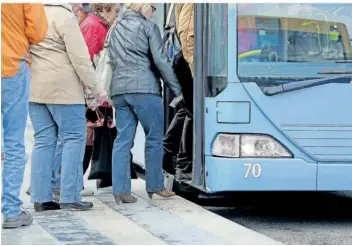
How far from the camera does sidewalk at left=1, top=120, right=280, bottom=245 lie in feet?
21.0

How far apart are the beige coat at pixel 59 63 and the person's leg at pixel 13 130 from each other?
0.70 metres

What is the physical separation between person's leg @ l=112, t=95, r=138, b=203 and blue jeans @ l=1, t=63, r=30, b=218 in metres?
1.61

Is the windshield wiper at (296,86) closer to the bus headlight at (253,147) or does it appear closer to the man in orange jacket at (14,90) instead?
the bus headlight at (253,147)

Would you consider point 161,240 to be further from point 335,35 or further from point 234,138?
point 335,35

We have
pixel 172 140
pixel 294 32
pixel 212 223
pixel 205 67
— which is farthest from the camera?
pixel 172 140

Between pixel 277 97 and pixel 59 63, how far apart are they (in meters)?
1.68

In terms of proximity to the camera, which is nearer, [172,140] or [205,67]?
[205,67]

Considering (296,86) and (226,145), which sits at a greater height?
(296,86)

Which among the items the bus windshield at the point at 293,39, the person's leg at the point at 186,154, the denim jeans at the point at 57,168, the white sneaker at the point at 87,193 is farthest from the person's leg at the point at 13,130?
the person's leg at the point at 186,154

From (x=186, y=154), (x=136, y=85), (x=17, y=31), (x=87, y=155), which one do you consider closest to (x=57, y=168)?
(x=136, y=85)

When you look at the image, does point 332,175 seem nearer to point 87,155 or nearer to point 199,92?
point 199,92

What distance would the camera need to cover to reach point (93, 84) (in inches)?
289

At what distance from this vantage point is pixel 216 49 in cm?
762

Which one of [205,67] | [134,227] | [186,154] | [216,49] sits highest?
[216,49]
